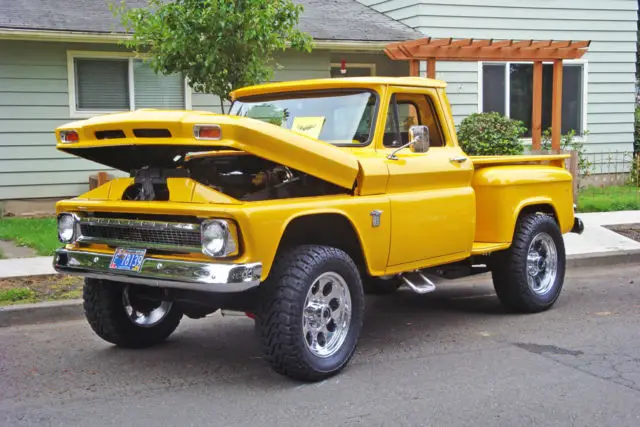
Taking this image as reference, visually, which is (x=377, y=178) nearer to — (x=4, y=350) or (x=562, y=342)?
(x=562, y=342)

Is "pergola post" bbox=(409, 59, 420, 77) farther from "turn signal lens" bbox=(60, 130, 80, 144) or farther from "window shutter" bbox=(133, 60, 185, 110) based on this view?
"turn signal lens" bbox=(60, 130, 80, 144)

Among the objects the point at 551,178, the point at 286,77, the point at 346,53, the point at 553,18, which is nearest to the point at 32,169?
the point at 286,77

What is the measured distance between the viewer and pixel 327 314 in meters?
5.40

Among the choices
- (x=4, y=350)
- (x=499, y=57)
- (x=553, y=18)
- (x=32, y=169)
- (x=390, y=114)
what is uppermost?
(x=553, y=18)

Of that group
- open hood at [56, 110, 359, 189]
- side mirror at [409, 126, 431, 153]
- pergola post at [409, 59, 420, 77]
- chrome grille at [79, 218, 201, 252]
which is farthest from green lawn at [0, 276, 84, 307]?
pergola post at [409, 59, 420, 77]

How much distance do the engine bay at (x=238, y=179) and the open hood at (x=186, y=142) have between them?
0.16m

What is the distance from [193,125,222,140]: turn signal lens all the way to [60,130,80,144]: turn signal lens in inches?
42.0

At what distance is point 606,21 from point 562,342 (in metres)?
12.0

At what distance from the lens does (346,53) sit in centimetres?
1566

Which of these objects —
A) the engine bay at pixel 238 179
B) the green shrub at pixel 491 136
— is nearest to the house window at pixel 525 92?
the green shrub at pixel 491 136

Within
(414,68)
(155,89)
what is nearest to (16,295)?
(155,89)

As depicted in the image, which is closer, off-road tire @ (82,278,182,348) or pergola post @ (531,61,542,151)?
off-road tire @ (82,278,182,348)

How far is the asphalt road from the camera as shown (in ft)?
15.2

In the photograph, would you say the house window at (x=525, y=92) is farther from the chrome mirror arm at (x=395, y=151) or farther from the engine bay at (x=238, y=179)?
the engine bay at (x=238, y=179)
